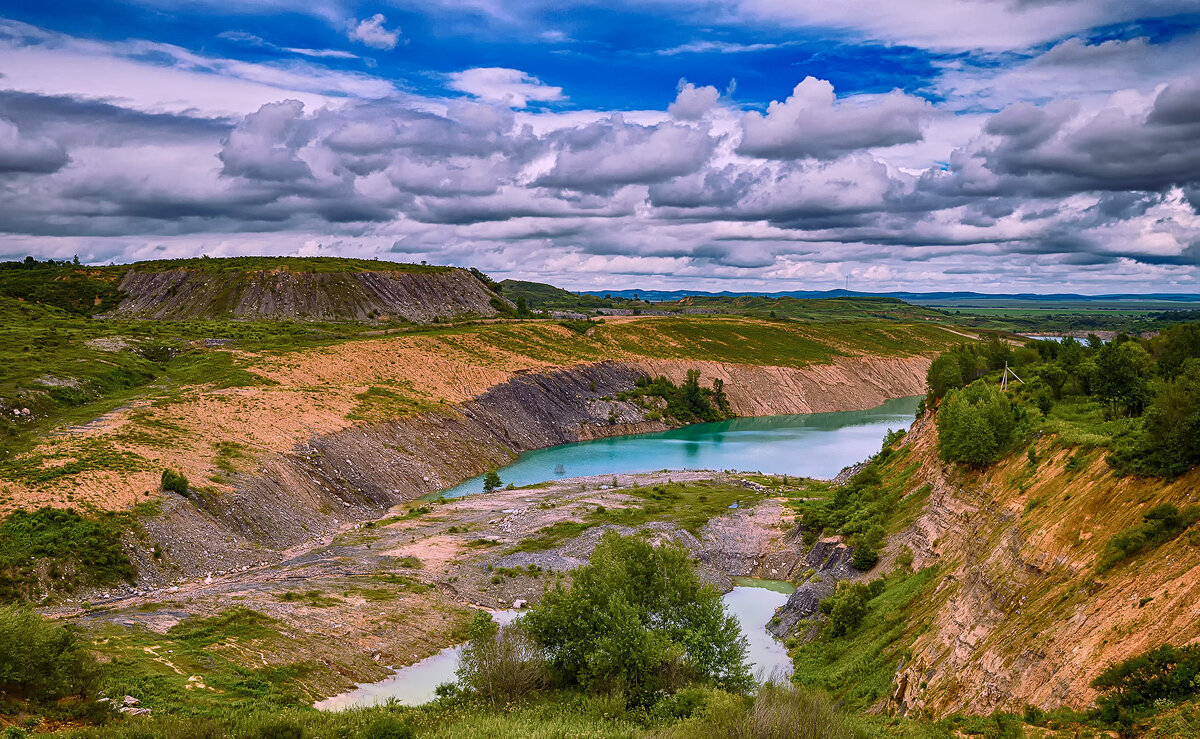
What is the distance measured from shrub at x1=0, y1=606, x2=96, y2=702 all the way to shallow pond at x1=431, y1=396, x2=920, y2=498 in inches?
2023

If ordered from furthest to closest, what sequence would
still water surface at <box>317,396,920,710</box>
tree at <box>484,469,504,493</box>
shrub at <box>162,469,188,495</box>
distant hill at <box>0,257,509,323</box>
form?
distant hill at <box>0,257,509,323</box> < tree at <box>484,469,504,493</box> < shrub at <box>162,469,188,495</box> < still water surface at <box>317,396,920,710</box>

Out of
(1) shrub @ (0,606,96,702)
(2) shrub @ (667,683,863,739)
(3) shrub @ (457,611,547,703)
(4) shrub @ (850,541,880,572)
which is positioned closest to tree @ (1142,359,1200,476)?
(2) shrub @ (667,683,863,739)

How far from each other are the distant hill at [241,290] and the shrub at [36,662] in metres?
122

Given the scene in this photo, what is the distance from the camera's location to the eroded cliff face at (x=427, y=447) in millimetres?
50094

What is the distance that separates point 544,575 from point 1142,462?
33.8m

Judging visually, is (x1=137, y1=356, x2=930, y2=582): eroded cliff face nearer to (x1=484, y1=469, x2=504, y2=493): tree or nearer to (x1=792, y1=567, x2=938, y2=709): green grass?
(x1=484, y1=469, x2=504, y2=493): tree

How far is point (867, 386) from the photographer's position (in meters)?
158

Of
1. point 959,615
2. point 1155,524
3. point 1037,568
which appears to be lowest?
point 959,615

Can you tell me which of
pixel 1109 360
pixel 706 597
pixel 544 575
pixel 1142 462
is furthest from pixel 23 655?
pixel 1109 360

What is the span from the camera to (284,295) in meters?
143

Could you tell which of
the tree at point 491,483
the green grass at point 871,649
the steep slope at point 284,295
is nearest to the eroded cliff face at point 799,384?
the steep slope at point 284,295

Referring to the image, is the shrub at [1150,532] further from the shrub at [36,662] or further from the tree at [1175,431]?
the shrub at [36,662]

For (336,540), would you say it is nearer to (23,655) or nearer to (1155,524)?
A: (23,655)

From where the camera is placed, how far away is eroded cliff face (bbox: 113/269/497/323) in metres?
138
